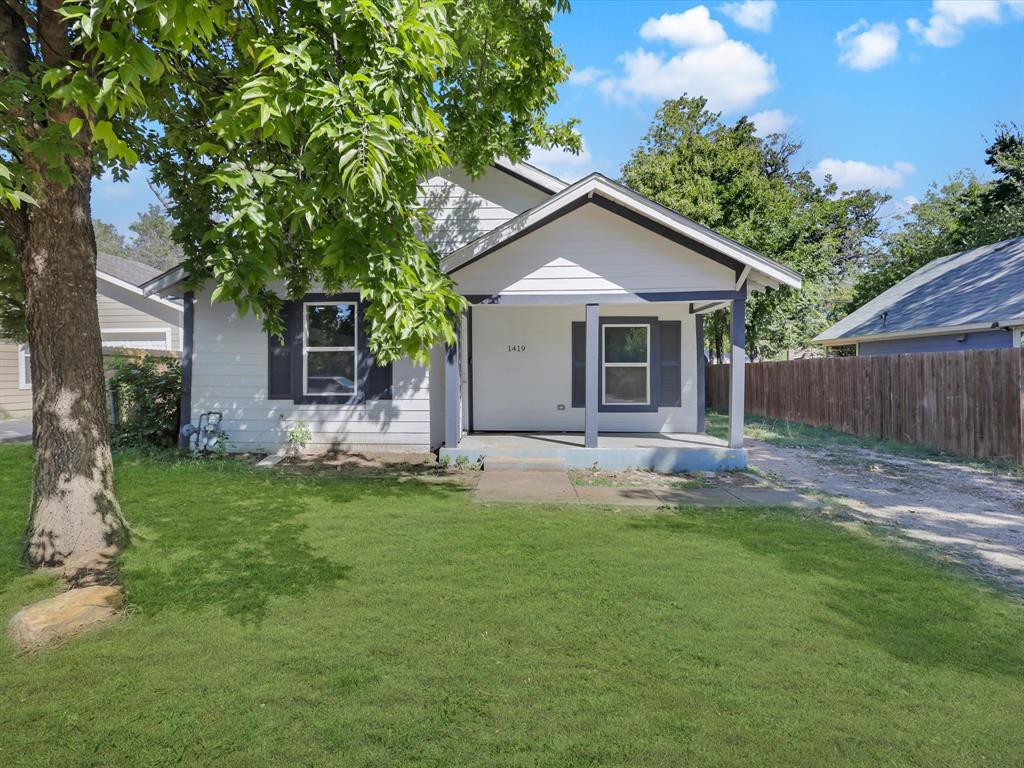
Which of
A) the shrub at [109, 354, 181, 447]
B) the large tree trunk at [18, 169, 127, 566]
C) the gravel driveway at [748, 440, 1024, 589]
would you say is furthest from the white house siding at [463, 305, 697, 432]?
the large tree trunk at [18, 169, 127, 566]

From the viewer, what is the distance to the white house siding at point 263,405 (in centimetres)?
965

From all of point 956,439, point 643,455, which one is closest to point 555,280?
point 643,455

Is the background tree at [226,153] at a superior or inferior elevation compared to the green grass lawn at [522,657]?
superior

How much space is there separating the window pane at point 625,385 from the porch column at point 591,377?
2.39 m

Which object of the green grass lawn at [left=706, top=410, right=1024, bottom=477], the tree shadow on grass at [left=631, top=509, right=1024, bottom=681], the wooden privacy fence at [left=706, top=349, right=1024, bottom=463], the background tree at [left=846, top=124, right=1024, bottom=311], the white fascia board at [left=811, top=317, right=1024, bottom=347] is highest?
the background tree at [left=846, top=124, right=1024, bottom=311]

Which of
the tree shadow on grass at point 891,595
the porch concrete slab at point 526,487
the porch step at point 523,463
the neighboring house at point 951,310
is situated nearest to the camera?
the tree shadow on grass at point 891,595

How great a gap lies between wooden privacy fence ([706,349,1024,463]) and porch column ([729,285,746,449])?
4.33m

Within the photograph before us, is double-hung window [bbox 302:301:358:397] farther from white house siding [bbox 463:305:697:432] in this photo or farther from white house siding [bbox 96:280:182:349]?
white house siding [bbox 96:280:182:349]

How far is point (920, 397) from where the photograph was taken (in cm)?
1105

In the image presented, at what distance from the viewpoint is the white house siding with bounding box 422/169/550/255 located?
10383 millimetres

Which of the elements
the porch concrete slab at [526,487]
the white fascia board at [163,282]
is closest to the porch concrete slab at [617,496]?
the porch concrete slab at [526,487]

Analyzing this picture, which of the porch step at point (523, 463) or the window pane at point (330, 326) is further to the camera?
the window pane at point (330, 326)

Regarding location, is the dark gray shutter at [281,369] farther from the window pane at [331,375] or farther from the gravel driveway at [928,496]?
the gravel driveway at [928,496]

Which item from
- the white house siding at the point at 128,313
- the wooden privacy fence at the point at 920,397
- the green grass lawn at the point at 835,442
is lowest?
the green grass lawn at the point at 835,442
